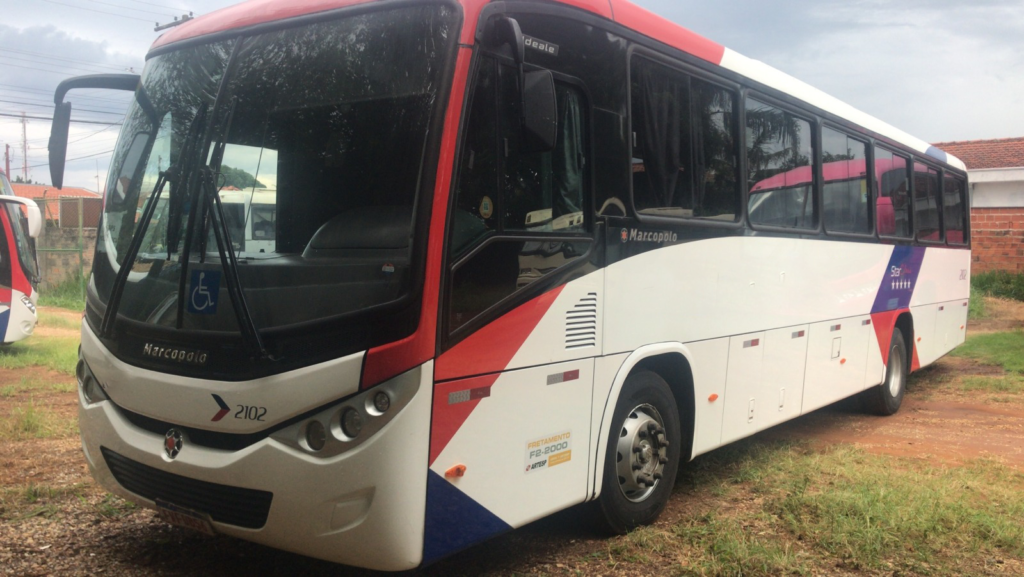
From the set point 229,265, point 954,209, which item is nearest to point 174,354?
point 229,265

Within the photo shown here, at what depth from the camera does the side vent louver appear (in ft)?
14.6

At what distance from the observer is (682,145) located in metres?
5.55

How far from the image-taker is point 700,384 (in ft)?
18.7

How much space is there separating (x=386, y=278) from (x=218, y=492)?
119 cm

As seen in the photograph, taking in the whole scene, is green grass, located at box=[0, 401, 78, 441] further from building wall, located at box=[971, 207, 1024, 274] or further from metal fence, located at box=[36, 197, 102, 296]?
building wall, located at box=[971, 207, 1024, 274]

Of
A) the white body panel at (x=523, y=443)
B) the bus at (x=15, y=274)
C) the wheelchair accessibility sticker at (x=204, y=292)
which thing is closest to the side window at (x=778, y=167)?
the white body panel at (x=523, y=443)

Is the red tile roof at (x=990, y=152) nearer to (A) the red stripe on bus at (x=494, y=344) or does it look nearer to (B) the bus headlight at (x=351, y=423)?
(A) the red stripe on bus at (x=494, y=344)

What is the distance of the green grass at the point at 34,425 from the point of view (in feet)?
23.2

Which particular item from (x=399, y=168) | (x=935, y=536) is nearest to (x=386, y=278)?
(x=399, y=168)

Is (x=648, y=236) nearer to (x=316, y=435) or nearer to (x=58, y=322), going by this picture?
(x=316, y=435)

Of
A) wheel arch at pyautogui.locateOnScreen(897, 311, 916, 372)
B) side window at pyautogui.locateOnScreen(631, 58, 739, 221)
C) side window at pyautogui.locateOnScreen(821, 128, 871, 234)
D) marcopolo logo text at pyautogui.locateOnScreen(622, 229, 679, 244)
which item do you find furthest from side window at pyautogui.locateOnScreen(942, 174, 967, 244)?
marcopolo logo text at pyautogui.locateOnScreen(622, 229, 679, 244)

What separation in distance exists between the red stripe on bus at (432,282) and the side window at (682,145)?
1.57 metres

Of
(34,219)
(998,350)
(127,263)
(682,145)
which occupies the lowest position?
(998,350)

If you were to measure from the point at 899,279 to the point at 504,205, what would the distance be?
7.01 m
